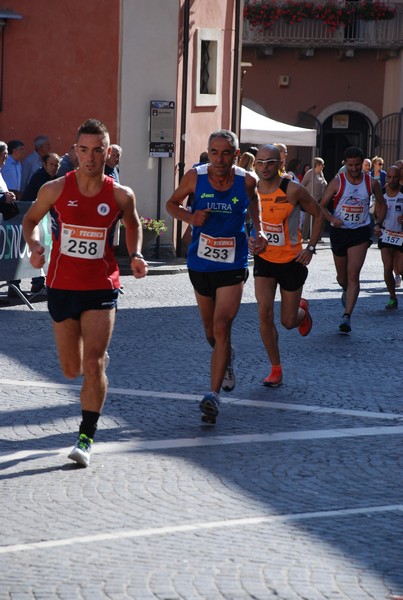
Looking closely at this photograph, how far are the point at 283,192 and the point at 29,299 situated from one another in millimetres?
6392

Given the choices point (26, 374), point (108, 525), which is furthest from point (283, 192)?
point (108, 525)

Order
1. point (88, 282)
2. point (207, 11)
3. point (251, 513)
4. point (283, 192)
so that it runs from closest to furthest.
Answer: point (251, 513) < point (88, 282) < point (283, 192) < point (207, 11)

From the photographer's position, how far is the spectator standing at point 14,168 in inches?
745

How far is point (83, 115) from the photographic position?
78.1 feet

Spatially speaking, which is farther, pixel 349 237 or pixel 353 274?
pixel 349 237

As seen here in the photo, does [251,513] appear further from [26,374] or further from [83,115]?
[83,115]

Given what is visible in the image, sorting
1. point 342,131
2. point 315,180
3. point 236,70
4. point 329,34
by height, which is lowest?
point 315,180

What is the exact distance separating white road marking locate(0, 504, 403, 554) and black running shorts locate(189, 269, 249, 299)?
270cm

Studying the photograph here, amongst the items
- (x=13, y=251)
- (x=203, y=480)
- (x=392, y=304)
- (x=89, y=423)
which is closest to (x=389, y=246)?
(x=392, y=304)

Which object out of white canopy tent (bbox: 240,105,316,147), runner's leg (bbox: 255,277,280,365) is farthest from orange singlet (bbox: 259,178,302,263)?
white canopy tent (bbox: 240,105,316,147)

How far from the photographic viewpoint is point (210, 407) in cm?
876

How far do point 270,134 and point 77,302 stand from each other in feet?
69.8

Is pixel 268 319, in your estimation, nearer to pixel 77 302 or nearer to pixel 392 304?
pixel 77 302

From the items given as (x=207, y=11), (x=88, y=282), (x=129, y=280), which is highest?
(x=207, y=11)
